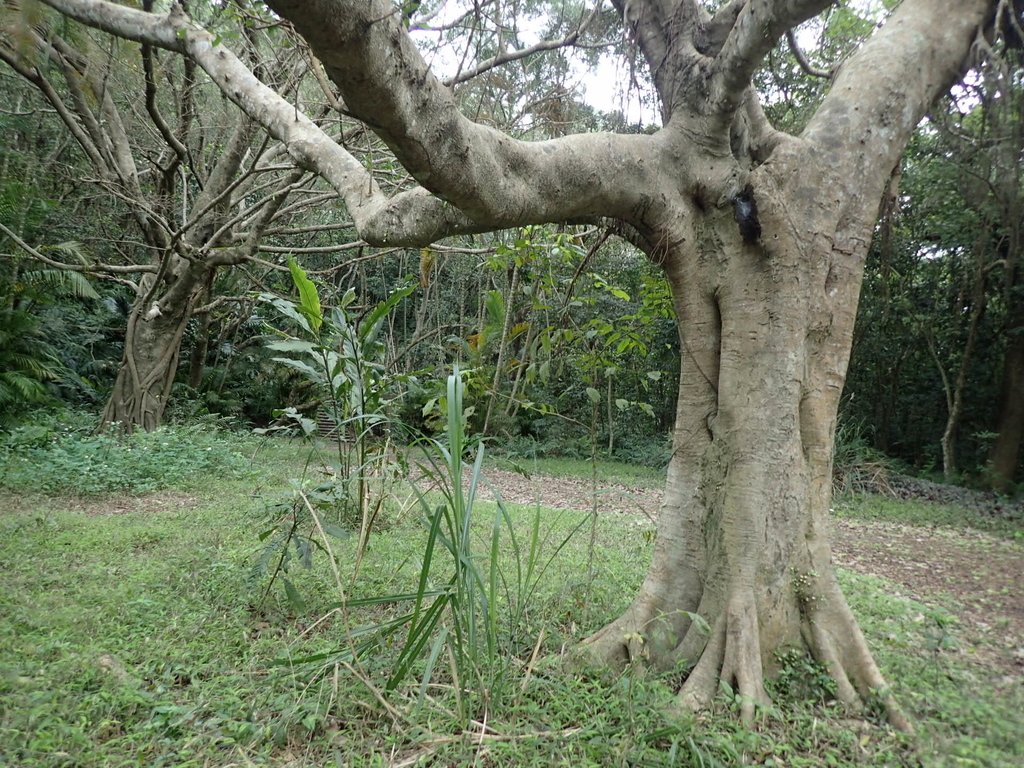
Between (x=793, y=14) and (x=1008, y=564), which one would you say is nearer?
(x=793, y=14)

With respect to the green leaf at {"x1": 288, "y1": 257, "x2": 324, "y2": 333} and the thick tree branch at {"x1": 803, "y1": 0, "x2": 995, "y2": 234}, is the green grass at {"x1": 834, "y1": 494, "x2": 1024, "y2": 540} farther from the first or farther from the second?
the green leaf at {"x1": 288, "y1": 257, "x2": 324, "y2": 333}

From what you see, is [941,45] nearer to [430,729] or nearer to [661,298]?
[661,298]

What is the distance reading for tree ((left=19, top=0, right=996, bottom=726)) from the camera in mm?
2592

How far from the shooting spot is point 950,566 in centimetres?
569

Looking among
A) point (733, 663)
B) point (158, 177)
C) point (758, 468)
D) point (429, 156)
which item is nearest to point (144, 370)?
point (158, 177)

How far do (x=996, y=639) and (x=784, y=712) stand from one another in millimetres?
2262

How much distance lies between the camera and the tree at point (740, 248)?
259 centimetres

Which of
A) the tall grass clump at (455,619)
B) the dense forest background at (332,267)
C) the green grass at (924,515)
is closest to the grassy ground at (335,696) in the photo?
the tall grass clump at (455,619)

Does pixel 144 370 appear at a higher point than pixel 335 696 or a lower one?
higher

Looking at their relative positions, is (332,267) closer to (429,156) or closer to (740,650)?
(429,156)

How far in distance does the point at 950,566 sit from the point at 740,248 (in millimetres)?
4622

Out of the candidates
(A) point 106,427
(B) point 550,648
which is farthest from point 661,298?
(A) point 106,427

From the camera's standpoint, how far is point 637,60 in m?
3.58

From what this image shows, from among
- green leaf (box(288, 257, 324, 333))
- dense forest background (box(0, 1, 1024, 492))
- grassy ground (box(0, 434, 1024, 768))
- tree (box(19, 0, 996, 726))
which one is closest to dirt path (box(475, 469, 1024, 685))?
→ grassy ground (box(0, 434, 1024, 768))
